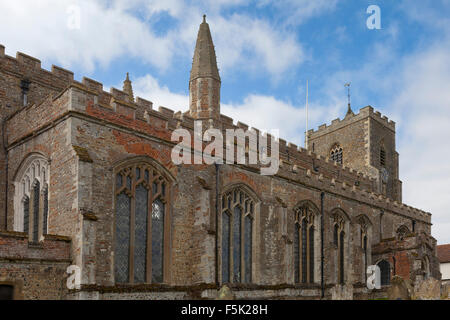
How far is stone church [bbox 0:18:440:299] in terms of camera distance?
43.4 feet

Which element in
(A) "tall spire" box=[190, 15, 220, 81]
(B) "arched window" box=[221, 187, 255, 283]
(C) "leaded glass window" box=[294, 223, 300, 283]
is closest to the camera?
(B) "arched window" box=[221, 187, 255, 283]

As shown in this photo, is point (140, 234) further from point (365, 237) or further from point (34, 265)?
point (365, 237)

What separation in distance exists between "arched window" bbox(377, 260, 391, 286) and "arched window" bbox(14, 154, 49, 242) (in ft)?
63.8

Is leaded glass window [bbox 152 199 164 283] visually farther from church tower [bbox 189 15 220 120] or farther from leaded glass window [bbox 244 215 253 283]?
church tower [bbox 189 15 220 120]

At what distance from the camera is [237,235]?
63.5ft

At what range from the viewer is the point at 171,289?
51.4 ft

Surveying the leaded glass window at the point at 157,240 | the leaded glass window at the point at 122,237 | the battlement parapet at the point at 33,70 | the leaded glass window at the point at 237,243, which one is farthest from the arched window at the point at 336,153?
the leaded glass window at the point at 122,237

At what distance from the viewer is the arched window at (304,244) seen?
22.4 meters

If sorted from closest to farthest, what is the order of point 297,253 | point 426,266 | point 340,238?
point 297,253
point 340,238
point 426,266

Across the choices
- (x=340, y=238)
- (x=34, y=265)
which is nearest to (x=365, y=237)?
(x=340, y=238)

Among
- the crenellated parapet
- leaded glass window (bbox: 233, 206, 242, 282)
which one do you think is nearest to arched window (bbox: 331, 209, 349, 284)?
the crenellated parapet

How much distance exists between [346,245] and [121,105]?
15860mm

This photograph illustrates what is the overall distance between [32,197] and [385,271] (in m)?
20.0

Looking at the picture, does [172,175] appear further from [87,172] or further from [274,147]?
[274,147]
